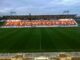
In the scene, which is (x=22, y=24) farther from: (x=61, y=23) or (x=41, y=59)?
(x=41, y=59)

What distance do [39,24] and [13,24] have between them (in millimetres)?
8529

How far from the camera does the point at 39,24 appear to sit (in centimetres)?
8344

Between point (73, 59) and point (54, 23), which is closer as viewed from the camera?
point (73, 59)

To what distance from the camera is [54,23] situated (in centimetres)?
8419

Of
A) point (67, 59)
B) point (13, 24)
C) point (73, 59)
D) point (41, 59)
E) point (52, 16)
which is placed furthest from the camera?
point (52, 16)

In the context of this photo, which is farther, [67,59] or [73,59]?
[73,59]

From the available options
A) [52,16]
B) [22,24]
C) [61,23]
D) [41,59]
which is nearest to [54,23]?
[61,23]

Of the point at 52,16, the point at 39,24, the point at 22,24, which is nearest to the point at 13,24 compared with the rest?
the point at 22,24

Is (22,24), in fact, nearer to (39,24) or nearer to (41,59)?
(39,24)

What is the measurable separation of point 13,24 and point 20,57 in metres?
70.9

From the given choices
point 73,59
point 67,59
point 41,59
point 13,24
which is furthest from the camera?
point 13,24

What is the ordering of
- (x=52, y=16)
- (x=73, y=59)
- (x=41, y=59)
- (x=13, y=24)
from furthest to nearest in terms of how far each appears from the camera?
(x=52, y=16), (x=13, y=24), (x=73, y=59), (x=41, y=59)

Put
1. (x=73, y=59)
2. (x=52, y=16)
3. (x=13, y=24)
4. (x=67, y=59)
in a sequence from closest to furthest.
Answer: (x=67, y=59), (x=73, y=59), (x=13, y=24), (x=52, y=16)

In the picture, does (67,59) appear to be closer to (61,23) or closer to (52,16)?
(61,23)
